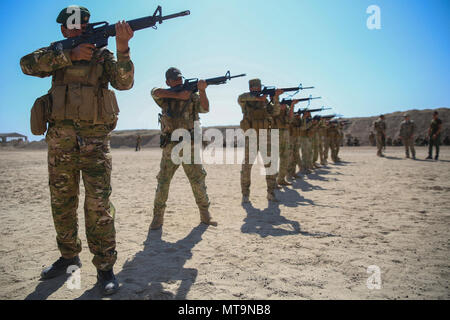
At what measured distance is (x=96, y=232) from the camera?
240cm

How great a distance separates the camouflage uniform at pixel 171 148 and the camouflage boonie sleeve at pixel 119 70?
1.43 meters

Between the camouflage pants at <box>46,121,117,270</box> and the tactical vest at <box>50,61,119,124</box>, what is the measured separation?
111 mm

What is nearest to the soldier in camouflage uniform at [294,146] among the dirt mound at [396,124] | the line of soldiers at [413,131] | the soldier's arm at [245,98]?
the soldier's arm at [245,98]

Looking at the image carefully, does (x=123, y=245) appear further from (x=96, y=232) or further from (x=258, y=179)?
(x=258, y=179)

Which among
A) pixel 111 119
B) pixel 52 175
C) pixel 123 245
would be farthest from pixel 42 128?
pixel 123 245

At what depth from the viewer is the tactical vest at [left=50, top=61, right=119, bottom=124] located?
93.4 inches

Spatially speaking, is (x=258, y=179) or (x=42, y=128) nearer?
(x=42, y=128)

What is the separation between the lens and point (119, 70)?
239 centimetres

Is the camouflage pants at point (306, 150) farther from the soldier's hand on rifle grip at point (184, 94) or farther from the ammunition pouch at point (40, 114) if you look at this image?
the ammunition pouch at point (40, 114)

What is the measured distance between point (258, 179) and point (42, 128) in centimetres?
726

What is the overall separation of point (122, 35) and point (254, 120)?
389 cm

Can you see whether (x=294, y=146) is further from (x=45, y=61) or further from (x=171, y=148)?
(x=45, y=61)

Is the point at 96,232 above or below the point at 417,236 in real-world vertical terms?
above

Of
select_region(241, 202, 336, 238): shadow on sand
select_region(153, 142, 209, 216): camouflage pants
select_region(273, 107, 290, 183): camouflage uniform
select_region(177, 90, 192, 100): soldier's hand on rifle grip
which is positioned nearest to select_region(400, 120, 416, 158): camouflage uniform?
select_region(273, 107, 290, 183): camouflage uniform
